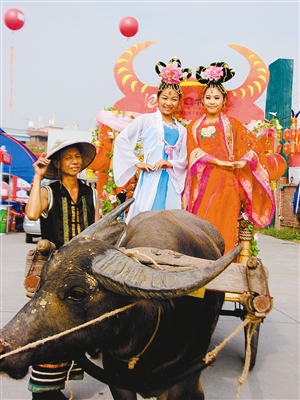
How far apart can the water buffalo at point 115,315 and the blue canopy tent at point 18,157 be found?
460 inches

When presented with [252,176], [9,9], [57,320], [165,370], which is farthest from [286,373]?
[9,9]

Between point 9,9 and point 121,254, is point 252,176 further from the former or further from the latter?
point 9,9

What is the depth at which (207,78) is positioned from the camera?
3.65 m

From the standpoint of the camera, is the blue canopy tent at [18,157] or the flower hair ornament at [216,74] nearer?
the flower hair ornament at [216,74]

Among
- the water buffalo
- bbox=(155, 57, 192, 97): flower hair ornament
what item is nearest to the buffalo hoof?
the water buffalo

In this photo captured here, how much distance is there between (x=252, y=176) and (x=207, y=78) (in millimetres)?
979

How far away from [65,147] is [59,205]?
42cm

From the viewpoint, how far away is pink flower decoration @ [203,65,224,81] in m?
3.59

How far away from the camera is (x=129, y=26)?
6.05m

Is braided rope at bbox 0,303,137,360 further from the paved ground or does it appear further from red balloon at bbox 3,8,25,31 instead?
red balloon at bbox 3,8,25,31

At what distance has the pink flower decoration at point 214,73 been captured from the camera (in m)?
3.59

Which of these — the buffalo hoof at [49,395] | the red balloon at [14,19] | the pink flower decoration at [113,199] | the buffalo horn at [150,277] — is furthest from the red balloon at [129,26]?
the buffalo horn at [150,277]

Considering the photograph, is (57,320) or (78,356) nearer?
(57,320)

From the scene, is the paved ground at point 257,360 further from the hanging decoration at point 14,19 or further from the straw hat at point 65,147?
the hanging decoration at point 14,19
